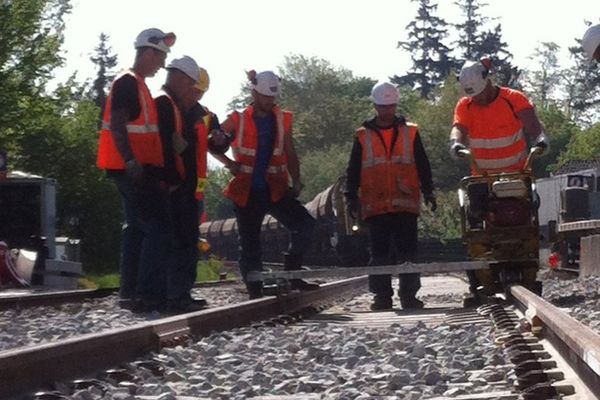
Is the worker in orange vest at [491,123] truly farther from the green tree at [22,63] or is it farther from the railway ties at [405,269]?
the green tree at [22,63]

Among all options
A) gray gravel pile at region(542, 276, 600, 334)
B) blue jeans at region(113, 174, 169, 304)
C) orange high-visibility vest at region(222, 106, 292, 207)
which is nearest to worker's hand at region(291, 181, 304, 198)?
orange high-visibility vest at region(222, 106, 292, 207)

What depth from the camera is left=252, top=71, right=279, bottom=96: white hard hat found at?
1079 cm

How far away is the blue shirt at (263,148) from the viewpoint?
35.8ft

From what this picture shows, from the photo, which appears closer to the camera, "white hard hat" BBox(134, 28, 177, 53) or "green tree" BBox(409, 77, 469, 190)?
"white hard hat" BBox(134, 28, 177, 53)

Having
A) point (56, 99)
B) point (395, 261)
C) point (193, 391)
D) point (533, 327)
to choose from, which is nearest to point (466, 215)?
point (395, 261)

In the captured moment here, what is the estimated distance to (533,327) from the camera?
692 centimetres

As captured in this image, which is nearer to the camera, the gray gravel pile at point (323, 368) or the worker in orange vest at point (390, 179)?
the gray gravel pile at point (323, 368)

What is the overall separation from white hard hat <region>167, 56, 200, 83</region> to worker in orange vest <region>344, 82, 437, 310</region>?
1699mm

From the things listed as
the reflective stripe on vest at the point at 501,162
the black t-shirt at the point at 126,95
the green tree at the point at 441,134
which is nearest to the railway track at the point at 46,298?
the black t-shirt at the point at 126,95

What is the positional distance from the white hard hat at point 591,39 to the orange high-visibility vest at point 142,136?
3262 mm

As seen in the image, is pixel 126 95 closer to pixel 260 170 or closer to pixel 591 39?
pixel 260 170

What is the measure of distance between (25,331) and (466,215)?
149 inches

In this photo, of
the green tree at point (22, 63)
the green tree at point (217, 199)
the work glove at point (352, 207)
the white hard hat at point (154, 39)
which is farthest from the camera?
the green tree at point (217, 199)

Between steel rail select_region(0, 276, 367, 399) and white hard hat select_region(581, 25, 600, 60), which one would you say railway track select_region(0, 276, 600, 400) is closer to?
steel rail select_region(0, 276, 367, 399)
